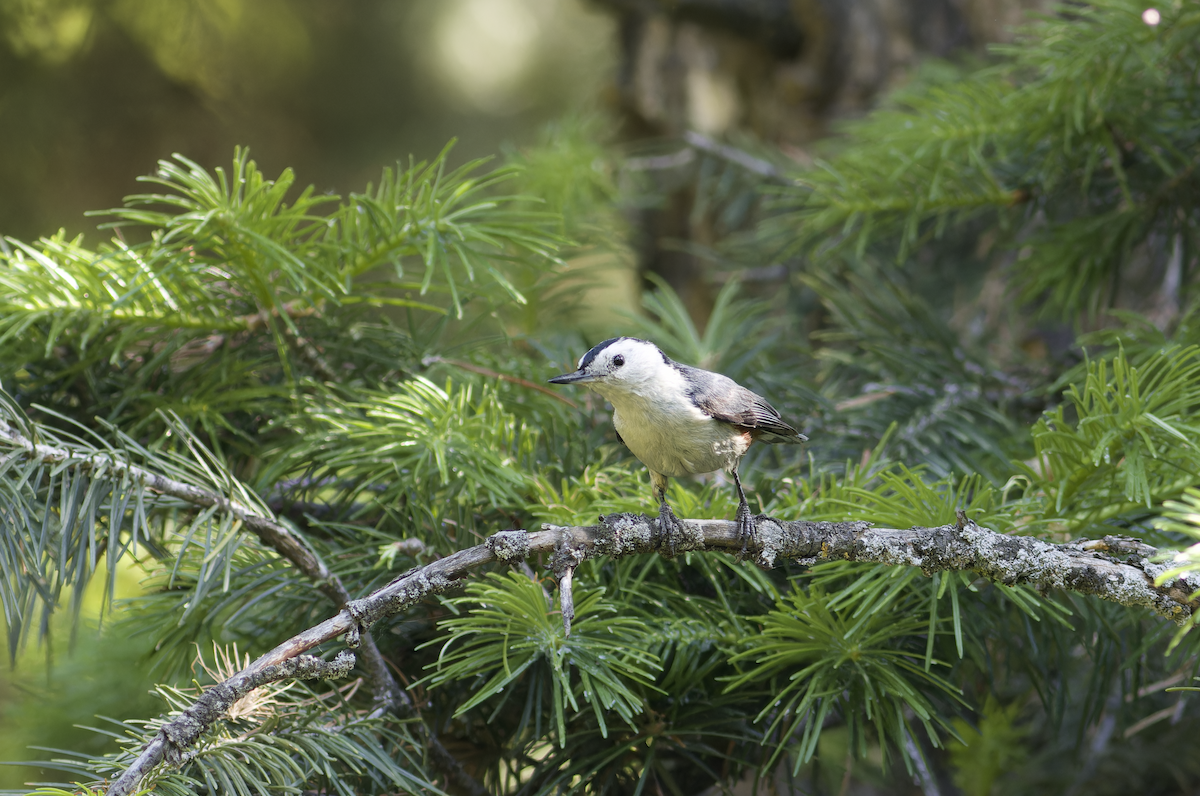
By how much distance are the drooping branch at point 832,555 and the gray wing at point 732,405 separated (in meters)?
0.32

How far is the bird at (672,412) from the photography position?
1.31 m

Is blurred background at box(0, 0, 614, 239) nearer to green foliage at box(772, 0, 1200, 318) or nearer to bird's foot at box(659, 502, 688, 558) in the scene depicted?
bird's foot at box(659, 502, 688, 558)

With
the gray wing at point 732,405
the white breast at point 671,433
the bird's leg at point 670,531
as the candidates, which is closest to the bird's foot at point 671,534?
the bird's leg at point 670,531

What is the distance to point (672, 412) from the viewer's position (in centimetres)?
133

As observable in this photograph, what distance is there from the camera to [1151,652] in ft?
5.11

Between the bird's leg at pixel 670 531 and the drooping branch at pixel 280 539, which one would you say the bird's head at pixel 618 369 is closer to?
the bird's leg at pixel 670 531

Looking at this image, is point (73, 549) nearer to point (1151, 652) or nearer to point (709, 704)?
point (709, 704)

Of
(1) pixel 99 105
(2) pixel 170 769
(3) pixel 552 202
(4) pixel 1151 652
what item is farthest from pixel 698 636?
(1) pixel 99 105

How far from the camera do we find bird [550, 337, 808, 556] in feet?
4.30

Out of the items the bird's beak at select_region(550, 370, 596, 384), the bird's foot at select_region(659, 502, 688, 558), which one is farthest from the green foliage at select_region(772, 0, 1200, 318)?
the bird's foot at select_region(659, 502, 688, 558)

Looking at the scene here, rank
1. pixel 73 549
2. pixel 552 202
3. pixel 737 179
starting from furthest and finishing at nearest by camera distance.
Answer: pixel 737 179 < pixel 552 202 < pixel 73 549

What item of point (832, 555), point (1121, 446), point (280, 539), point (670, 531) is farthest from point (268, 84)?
point (1121, 446)

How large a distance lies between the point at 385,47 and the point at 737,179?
1.62 metres

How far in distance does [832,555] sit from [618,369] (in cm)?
52
